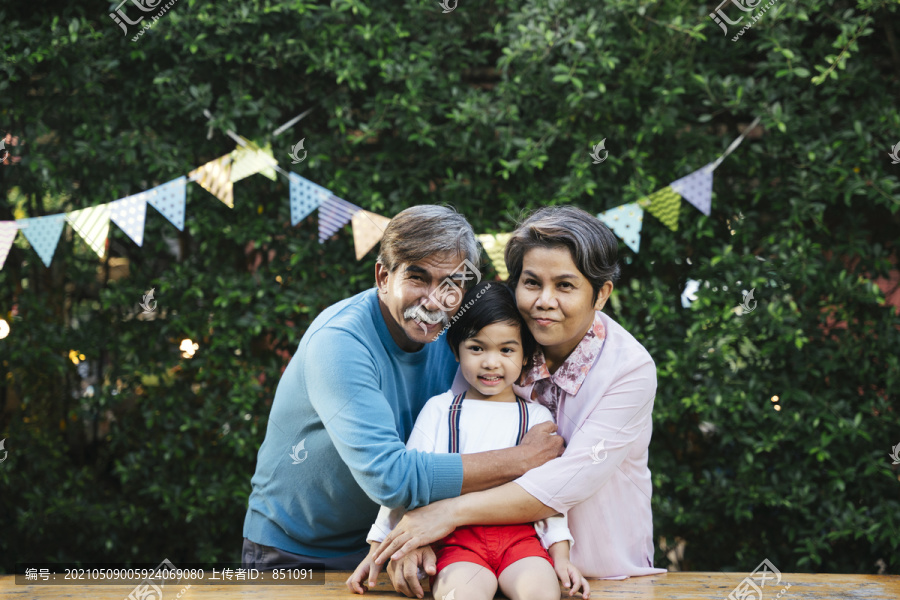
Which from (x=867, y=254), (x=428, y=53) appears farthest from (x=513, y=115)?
(x=867, y=254)

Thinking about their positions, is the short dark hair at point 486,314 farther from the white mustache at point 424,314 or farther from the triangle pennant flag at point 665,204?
the triangle pennant flag at point 665,204

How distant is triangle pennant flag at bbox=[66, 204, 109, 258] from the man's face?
172cm

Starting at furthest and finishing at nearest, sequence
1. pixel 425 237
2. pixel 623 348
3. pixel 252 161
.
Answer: pixel 252 161 → pixel 623 348 → pixel 425 237

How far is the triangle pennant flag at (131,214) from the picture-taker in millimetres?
3193

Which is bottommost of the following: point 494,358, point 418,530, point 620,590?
point 620,590

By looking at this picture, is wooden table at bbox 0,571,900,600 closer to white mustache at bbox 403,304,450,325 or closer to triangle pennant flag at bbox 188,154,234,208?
white mustache at bbox 403,304,450,325

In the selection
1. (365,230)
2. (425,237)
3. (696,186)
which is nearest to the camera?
(425,237)

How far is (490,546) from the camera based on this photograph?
6.46ft

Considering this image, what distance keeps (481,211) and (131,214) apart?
1.59 meters

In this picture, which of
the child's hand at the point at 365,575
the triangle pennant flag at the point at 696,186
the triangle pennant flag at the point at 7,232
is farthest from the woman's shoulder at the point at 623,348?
the triangle pennant flag at the point at 7,232

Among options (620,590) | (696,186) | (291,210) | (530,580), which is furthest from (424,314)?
(696,186)

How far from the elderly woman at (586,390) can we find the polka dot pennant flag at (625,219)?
1.11 metres

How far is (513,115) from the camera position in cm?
341

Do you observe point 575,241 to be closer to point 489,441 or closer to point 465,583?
point 489,441
